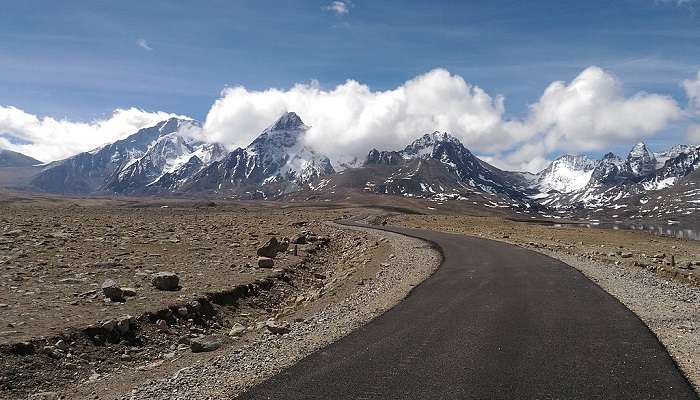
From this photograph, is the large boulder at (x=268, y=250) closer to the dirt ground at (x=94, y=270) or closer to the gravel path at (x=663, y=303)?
the dirt ground at (x=94, y=270)

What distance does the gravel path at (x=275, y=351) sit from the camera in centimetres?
1173

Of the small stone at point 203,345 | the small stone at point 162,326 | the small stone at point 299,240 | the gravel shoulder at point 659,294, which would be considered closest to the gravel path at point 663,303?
the gravel shoulder at point 659,294

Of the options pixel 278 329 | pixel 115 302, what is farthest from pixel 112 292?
pixel 278 329

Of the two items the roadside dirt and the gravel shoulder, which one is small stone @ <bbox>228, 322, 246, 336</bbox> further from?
the gravel shoulder

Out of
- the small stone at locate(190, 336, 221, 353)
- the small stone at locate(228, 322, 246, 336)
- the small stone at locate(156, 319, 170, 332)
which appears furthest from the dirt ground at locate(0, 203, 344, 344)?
the small stone at locate(190, 336, 221, 353)

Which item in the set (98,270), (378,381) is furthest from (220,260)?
(378,381)

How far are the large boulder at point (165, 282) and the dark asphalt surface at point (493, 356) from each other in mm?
8618

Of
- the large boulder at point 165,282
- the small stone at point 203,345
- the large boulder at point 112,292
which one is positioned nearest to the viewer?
the small stone at point 203,345

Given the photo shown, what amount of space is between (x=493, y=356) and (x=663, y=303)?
11.7 m

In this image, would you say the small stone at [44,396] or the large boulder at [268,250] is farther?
the large boulder at [268,250]

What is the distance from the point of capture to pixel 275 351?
1447cm

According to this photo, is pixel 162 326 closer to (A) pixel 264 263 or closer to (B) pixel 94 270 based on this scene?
(B) pixel 94 270

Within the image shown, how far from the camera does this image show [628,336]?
50.1ft

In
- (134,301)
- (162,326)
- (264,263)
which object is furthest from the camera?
(264,263)
